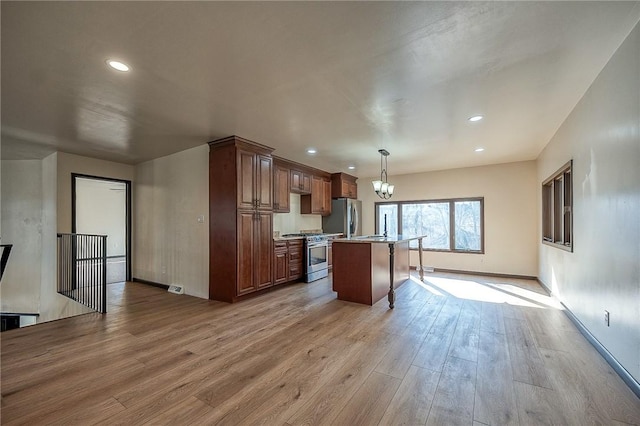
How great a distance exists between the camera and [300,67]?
7.32 ft

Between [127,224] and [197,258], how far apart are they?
245 cm

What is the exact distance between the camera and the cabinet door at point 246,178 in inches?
165

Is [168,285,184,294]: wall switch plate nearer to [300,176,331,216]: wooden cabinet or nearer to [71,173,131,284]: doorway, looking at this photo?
[300,176,331,216]: wooden cabinet

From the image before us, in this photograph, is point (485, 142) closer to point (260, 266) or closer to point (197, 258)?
point (260, 266)

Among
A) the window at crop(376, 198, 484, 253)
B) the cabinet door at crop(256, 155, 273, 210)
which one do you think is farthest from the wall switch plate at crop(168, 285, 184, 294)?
the window at crop(376, 198, 484, 253)

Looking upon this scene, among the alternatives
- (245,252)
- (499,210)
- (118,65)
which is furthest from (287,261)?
(499,210)

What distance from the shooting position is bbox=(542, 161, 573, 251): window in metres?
3.50

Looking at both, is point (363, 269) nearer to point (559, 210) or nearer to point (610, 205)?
point (610, 205)

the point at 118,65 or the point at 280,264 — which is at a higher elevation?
the point at 118,65

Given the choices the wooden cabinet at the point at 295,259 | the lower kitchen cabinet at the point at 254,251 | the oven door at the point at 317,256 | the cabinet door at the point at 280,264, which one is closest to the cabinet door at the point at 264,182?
the lower kitchen cabinet at the point at 254,251

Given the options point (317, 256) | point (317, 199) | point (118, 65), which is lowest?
point (317, 256)

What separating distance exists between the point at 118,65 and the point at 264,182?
8.72ft

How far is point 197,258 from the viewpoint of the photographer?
4539mm

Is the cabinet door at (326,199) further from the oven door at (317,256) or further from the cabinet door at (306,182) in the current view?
the oven door at (317,256)
